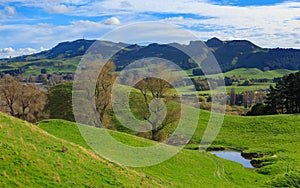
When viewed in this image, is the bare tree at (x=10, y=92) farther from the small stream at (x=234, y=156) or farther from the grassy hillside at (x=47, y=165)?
the small stream at (x=234, y=156)

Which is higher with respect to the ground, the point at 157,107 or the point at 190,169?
the point at 157,107

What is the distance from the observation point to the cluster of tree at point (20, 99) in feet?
190

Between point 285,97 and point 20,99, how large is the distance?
64597 mm

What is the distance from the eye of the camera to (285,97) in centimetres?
8612

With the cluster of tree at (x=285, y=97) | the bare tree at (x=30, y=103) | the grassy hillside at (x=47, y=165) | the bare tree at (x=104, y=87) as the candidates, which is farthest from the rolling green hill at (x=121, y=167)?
the cluster of tree at (x=285, y=97)

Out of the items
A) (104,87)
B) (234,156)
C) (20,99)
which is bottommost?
(234,156)

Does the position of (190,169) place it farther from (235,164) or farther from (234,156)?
(234,156)

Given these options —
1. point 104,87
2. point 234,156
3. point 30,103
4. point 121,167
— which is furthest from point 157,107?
point 121,167

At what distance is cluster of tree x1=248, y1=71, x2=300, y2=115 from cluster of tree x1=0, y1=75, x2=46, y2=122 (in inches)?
2307

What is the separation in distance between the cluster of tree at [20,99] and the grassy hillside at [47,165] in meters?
31.7

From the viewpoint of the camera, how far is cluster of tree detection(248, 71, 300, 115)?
8381 cm

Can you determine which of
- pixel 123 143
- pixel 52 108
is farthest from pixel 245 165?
pixel 52 108

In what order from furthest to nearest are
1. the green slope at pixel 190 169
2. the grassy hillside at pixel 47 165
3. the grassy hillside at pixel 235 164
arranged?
1. the grassy hillside at pixel 235 164
2. the green slope at pixel 190 169
3. the grassy hillside at pixel 47 165

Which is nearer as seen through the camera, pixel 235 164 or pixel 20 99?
pixel 235 164
